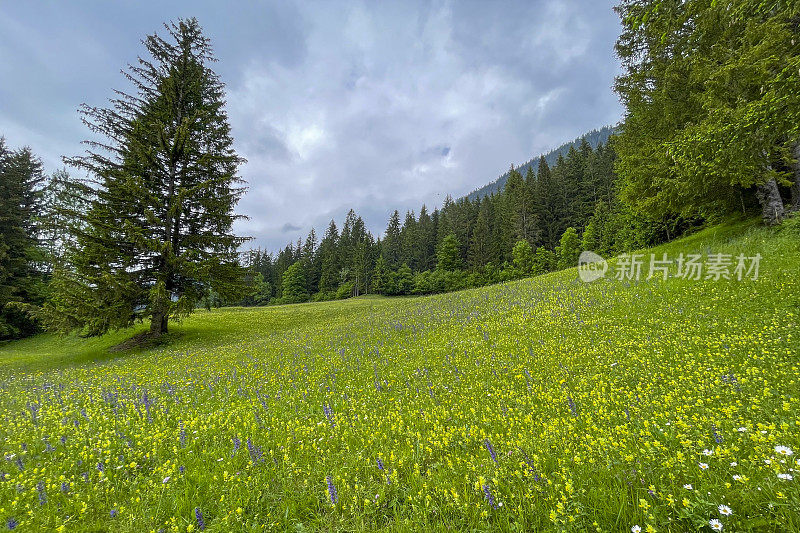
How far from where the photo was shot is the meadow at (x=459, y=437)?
2.94 meters

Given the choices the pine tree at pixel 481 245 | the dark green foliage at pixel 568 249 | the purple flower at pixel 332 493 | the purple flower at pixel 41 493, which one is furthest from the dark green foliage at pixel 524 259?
the purple flower at pixel 41 493

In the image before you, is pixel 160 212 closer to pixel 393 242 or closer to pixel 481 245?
pixel 481 245

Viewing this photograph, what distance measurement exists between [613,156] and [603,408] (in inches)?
2992

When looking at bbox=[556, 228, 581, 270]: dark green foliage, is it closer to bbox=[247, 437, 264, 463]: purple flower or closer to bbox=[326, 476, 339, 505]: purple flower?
bbox=[247, 437, 264, 463]: purple flower

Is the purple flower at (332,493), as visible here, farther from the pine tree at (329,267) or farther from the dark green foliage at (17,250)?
the pine tree at (329,267)

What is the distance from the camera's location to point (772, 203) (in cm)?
1522

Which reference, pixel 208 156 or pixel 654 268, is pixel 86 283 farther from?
pixel 654 268

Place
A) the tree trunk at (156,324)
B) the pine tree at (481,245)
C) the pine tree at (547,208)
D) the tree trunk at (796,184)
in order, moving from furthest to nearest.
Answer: the pine tree at (481,245) < the pine tree at (547,208) < the tree trunk at (156,324) < the tree trunk at (796,184)

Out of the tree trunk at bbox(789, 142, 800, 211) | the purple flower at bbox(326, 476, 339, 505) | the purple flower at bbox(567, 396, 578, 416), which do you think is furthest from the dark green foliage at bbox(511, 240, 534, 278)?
the purple flower at bbox(326, 476, 339, 505)

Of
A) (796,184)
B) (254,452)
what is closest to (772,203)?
(796,184)

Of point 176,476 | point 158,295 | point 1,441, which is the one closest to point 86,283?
point 158,295
